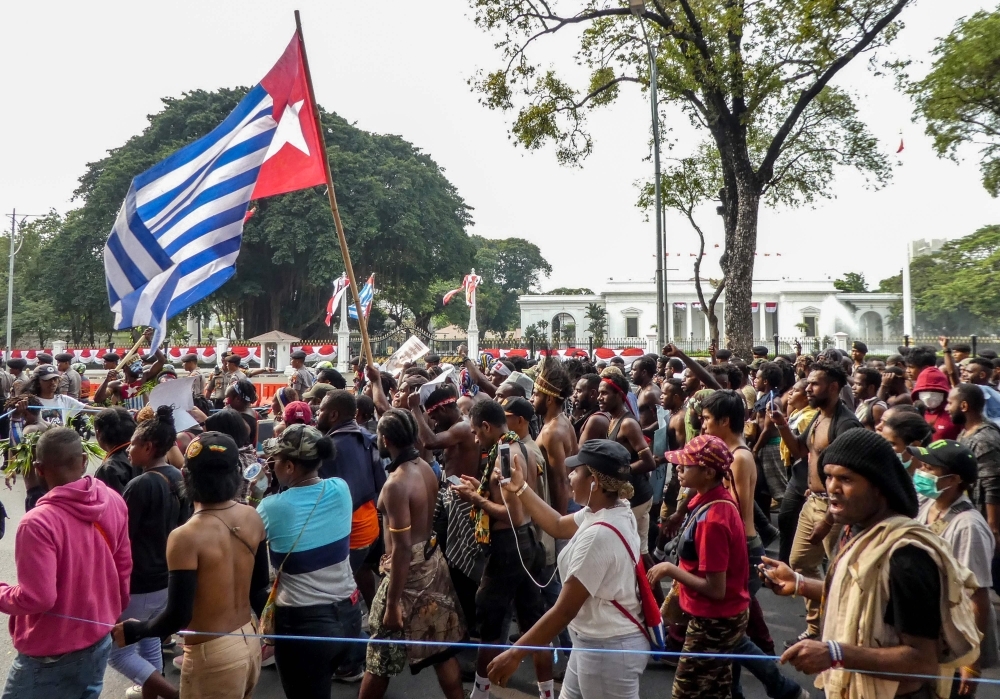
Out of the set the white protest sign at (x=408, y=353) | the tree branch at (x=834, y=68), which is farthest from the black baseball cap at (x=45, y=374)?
the tree branch at (x=834, y=68)

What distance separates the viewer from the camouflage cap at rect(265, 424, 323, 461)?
3.68 metres

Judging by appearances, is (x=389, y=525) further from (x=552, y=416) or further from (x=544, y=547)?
(x=552, y=416)

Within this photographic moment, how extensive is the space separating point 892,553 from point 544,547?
2.42 m

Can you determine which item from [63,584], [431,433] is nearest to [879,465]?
[63,584]

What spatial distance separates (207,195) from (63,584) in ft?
13.2

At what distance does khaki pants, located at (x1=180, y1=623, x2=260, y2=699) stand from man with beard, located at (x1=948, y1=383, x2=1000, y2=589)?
4.13 meters

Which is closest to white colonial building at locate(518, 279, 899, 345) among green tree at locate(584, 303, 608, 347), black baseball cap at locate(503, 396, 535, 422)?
green tree at locate(584, 303, 608, 347)

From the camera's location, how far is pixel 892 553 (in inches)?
91.5

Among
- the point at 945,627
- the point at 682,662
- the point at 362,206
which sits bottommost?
the point at 682,662

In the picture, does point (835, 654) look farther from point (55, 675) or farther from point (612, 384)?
point (612, 384)

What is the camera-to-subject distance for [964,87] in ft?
53.3

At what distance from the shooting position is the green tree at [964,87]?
15.6 metres

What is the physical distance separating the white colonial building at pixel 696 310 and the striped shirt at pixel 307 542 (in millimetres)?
59554

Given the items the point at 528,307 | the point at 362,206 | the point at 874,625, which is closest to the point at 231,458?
the point at 874,625
